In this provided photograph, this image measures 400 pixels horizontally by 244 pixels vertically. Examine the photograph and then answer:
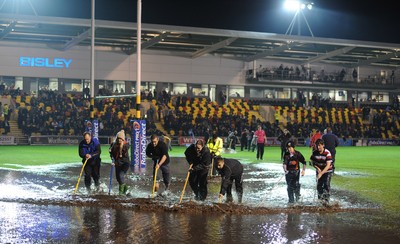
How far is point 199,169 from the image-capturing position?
13.3 meters

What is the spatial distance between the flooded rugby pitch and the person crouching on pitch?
1.12 ft

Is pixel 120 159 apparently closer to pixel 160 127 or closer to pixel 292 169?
pixel 292 169

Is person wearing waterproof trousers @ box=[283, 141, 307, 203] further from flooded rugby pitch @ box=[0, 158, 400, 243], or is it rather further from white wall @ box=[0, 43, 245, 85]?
white wall @ box=[0, 43, 245, 85]

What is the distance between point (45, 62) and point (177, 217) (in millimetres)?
38331

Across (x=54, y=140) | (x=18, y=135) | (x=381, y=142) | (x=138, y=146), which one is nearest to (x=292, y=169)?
(x=138, y=146)

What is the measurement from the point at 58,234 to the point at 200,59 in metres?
43.5

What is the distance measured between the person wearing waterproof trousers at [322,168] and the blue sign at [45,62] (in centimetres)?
3726

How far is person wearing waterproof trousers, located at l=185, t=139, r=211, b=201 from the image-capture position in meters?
13.3

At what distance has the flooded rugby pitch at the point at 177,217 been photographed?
933 centimetres

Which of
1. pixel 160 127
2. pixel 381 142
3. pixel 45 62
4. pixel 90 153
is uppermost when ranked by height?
pixel 45 62

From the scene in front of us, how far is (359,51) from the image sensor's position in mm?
50156

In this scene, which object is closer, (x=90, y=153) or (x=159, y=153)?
(x=159, y=153)

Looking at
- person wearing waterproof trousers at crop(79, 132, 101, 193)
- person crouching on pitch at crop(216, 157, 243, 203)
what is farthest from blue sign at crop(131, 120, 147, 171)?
person crouching on pitch at crop(216, 157, 243, 203)

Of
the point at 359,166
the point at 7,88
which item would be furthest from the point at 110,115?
the point at 359,166
